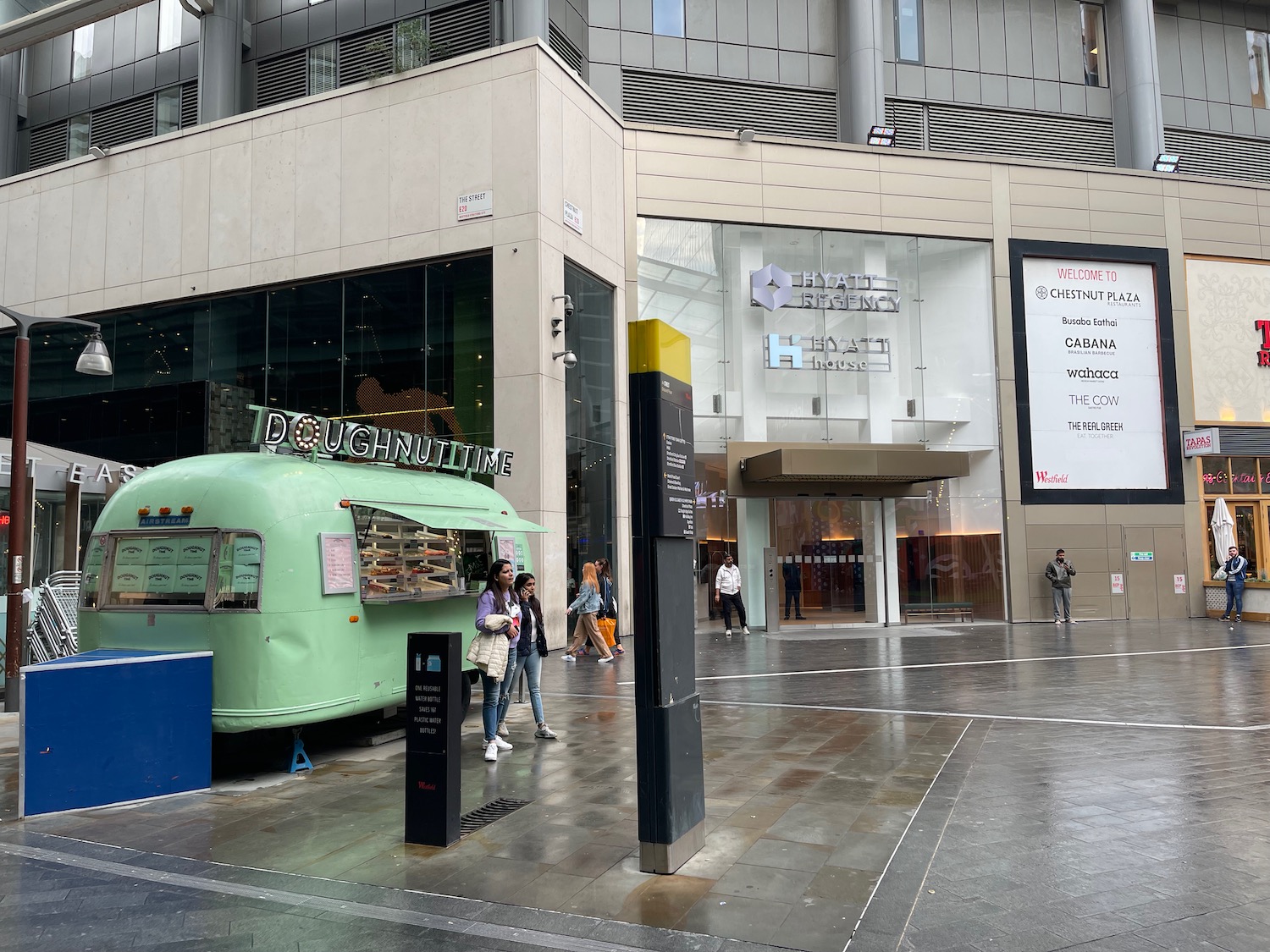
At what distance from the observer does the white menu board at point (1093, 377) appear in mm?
23500

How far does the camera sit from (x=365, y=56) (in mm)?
21906

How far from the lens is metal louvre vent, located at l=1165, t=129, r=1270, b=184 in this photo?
26.7m

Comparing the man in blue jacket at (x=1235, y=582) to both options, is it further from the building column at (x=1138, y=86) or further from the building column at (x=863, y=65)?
the building column at (x=863, y=65)

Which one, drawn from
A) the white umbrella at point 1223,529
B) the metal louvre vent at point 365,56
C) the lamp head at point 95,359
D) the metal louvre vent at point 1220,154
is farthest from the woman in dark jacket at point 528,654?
the metal louvre vent at point 1220,154

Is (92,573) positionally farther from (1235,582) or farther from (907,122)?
(1235,582)

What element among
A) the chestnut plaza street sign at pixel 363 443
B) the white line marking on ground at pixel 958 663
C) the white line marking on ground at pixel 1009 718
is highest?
the chestnut plaza street sign at pixel 363 443

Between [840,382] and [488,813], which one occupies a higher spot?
[840,382]

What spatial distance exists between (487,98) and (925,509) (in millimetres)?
14062

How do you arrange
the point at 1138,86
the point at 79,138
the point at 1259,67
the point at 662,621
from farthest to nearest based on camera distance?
the point at 1259,67, the point at 79,138, the point at 1138,86, the point at 662,621

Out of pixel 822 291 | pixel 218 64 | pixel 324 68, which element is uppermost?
pixel 218 64

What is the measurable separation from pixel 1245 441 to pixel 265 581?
25535 millimetres

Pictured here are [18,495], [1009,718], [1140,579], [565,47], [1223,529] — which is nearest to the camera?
[1009,718]

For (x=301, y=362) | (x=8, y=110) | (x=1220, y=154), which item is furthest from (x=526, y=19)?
(x=1220, y=154)

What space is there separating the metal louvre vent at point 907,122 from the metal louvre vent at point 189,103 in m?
18.1
